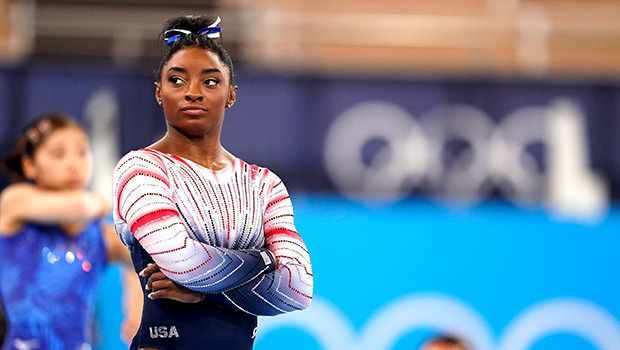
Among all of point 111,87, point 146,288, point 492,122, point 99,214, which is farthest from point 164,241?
point 492,122

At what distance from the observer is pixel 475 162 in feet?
26.0

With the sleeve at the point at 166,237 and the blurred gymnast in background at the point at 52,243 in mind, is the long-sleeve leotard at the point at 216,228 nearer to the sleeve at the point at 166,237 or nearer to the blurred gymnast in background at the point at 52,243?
the sleeve at the point at 166,237

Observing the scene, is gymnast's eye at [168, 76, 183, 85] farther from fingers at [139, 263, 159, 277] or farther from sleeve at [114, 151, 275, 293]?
fingers at [139, 263, 159, 277]

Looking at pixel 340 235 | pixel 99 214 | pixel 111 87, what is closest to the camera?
pixel 99 214

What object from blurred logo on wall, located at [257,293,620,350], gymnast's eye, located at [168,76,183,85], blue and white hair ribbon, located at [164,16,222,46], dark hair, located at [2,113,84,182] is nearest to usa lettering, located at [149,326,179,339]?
gymnast's eye, located at [168,76,183,85]

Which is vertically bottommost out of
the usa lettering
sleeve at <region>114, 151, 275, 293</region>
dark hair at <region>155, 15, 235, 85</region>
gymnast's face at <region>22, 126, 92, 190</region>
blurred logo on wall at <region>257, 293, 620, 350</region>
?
the usa lettering

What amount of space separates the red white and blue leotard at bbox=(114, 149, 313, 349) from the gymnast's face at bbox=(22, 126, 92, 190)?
1510mm

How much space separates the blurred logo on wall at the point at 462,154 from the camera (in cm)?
789

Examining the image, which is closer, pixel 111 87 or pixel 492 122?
pixel 111 87

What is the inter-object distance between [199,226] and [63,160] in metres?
1.66

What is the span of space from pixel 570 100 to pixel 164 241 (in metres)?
6.91

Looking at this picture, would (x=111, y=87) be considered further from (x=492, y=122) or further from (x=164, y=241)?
(x=164, y=241)

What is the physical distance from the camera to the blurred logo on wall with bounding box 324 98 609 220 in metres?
7.89

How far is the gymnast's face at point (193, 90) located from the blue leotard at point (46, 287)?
6.19 ft
